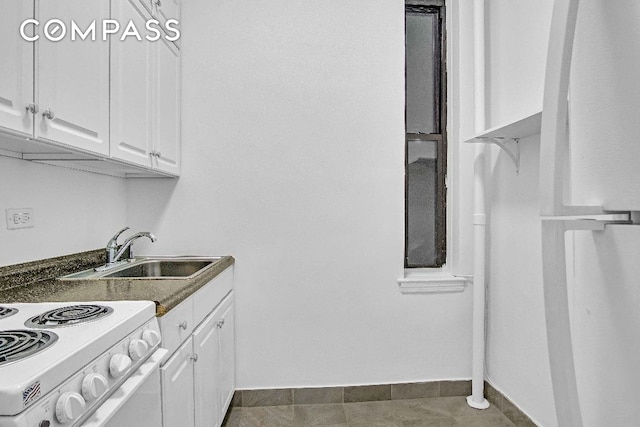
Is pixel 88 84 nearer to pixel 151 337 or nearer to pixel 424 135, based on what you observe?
pixel 151 337

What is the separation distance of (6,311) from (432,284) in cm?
218

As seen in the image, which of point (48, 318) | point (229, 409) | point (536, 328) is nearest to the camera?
point (48, 318)

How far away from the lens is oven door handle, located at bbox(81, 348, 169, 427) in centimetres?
86

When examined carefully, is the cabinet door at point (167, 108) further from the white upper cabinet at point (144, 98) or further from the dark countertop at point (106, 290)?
the dark countertop at point (106, 290)

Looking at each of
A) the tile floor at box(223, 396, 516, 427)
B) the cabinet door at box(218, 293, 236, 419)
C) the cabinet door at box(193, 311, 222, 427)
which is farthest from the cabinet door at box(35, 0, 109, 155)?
→ the tile floor at box(223, 396, 516, 427)

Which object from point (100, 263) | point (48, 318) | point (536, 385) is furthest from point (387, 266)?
point (48, 318)

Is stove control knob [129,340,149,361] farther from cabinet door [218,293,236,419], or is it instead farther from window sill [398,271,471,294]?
window sill [398,271,471,294]

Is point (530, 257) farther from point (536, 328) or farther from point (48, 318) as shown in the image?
point (48, 318)

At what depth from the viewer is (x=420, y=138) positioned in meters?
2.81

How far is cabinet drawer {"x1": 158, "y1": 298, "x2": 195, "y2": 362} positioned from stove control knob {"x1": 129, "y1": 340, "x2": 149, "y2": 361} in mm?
198

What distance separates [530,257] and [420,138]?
3.56 feet

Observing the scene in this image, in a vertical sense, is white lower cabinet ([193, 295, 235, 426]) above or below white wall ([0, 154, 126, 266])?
below

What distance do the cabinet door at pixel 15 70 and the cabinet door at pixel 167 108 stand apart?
2.97 ft

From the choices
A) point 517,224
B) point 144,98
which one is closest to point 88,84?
point 144,98
